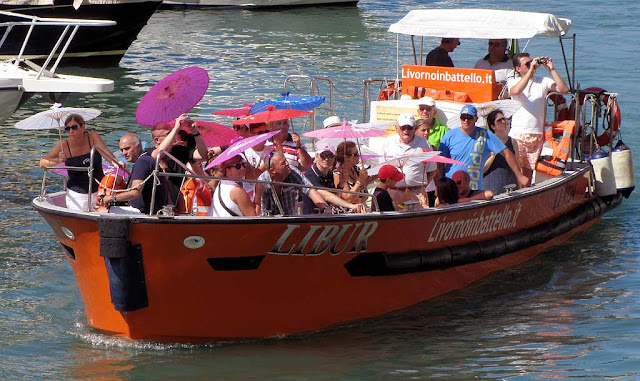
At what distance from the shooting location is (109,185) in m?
9.15

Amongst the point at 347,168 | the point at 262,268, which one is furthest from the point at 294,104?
the point at 262,268

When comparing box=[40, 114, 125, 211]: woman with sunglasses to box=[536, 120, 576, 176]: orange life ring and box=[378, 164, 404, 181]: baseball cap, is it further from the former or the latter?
box=[536, 120, 576, 176]: orange life ring

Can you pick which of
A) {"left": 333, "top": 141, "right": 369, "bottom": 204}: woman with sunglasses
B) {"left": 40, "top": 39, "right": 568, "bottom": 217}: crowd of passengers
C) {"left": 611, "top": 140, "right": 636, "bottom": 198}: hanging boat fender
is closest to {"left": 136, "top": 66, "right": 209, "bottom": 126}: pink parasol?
{"left": 40, "top": 39, "right": 568, "bottom": 217}: crowd of passengers

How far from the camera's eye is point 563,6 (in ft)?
119

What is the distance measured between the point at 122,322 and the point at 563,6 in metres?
30.1

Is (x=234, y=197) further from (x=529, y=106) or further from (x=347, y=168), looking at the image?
(x=529, y=106)

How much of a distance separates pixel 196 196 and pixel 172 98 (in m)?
0.96

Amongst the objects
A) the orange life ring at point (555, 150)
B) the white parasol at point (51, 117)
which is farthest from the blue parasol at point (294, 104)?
the orange life ring at point (555, 150)

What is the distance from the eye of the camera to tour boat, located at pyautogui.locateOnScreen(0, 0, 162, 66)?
24516 millimetres

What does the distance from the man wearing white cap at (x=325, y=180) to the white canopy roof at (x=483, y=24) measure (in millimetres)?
3511

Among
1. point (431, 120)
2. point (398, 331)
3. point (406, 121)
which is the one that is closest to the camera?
point (398, 331)

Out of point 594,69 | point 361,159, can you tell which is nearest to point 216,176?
point 361,159

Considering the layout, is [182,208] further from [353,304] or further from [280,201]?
[353,304]

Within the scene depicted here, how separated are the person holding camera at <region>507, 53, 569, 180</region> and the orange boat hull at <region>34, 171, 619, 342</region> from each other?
2152mm
